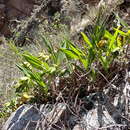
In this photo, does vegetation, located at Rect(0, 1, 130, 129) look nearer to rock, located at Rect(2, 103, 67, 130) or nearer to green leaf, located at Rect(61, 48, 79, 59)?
green leaf, located at Rect(61, 48, 79, 59)

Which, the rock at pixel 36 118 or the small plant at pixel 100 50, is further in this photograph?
the small plant at pixel 100 50

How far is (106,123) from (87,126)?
13cm

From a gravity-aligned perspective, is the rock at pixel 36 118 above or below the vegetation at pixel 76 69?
below

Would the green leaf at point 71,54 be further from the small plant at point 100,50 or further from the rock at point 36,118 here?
the rock at point 36,118

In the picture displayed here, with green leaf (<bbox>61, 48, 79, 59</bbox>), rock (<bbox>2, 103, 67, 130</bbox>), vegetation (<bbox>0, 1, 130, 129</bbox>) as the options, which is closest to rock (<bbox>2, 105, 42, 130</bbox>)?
rock (<bbox>2, 103, 67, 130</bbox>)

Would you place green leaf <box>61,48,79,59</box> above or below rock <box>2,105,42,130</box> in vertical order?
above

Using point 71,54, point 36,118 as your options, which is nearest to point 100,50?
point 71,54

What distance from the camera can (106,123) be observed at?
179 centimetres

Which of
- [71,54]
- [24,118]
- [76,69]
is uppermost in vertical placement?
[71,54]

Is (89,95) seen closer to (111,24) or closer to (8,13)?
(111,24)

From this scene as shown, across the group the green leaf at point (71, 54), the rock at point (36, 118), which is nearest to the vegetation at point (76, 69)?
the green leaf at point (71, 54)

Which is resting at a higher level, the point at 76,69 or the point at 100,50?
the point at 100,50

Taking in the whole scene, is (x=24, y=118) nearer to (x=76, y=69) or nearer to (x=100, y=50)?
(x=76, y=69)

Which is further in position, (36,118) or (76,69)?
(76,69)
